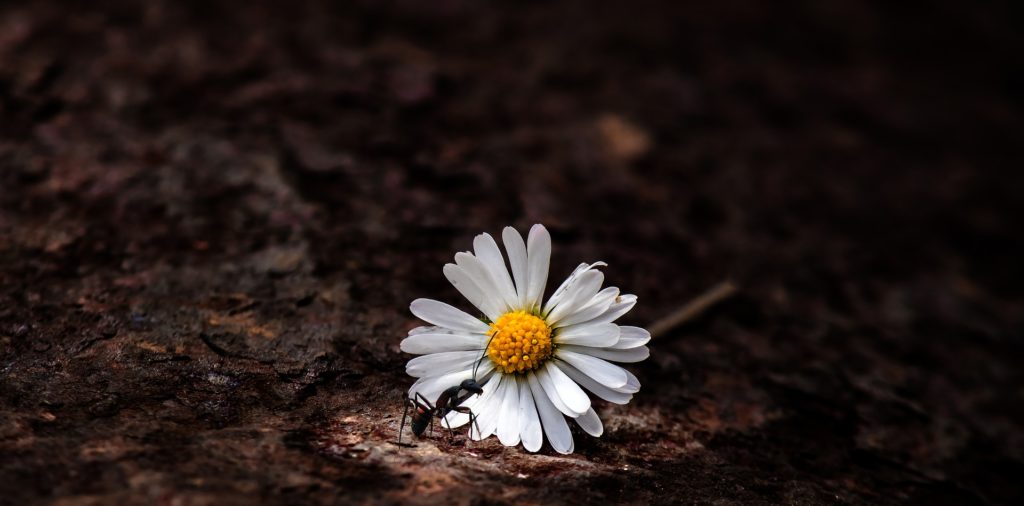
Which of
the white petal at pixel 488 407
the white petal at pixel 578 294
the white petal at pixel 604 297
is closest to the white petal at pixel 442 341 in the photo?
the white petal at pixel 488 407

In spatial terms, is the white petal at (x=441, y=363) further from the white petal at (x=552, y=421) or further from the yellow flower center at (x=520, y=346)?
the white petal at (x=552, y=421)

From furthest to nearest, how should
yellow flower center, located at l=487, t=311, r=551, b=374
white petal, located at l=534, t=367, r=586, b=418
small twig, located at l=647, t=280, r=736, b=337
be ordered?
1. small twig, located at l=647, t=280, r=736, b=337
2. yellow flower center, located at l=487, t=311, r=551, b=374
3. white petal, located at l=534, t=367, r=586, b=418

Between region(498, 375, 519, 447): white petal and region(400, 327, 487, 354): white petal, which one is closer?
region(498, 375, 519, 447): white petal

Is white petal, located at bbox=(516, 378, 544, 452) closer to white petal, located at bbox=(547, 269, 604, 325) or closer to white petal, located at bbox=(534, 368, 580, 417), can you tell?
white petal, located at bbox=(534, 368, 580, 417)

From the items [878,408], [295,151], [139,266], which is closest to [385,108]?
[295,151]

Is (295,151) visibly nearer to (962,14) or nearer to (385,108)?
(385,108)

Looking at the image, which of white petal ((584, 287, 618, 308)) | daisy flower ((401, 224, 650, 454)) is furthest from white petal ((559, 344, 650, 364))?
white petal ((584, 287, 618, 308))

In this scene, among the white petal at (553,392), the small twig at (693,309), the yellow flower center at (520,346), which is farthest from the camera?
the small twig at (693,309)

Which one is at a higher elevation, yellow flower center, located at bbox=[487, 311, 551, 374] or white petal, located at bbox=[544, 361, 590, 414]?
yellow flower center, located at bbox=[487, 311, 551, 374]
